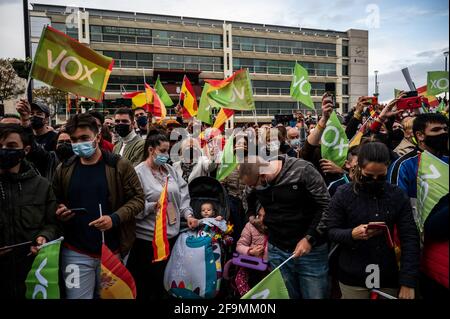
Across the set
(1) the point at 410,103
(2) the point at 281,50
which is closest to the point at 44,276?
(1) the point at 410,103

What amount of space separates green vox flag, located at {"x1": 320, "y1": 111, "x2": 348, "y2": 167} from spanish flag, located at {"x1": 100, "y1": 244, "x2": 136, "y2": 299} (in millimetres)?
2242

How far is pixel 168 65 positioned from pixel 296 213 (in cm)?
4114

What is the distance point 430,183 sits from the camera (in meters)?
2.29

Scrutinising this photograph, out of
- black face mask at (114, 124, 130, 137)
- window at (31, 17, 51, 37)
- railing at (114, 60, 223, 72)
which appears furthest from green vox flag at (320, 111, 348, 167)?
railing at (114, 60, 223, 72)

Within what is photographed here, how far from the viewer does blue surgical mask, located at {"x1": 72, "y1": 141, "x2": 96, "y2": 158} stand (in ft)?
9.39

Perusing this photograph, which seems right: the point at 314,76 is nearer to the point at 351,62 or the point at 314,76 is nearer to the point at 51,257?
the point at 351,62

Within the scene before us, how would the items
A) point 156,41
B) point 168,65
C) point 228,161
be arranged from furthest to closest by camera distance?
point 156,41
point 168,65
point 228,161

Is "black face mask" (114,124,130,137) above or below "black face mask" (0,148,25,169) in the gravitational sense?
above

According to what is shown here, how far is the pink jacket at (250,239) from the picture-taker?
11.5 ft

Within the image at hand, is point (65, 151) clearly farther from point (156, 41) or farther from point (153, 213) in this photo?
point (156, 41)

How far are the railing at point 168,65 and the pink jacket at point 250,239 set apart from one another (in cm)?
3889

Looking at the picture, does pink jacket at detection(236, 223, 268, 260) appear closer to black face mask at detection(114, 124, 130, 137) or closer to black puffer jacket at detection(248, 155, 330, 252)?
black puffer jacket at detection(248, 155, 330, 252)

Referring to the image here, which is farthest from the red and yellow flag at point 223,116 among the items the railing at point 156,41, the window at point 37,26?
the railing at point 156,41

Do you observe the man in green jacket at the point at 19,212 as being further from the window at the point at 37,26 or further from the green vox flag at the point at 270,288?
the window at the point at 37,26
